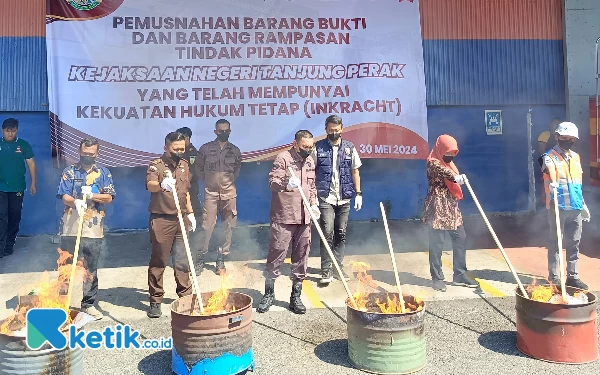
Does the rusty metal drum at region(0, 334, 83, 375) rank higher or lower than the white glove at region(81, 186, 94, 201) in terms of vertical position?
lower

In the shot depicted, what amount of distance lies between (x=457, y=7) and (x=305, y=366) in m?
8.13

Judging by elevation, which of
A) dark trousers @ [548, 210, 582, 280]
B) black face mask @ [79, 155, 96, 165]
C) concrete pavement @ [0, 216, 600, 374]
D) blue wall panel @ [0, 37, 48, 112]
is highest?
blue wall panel @ [0, 37, 48, 112]

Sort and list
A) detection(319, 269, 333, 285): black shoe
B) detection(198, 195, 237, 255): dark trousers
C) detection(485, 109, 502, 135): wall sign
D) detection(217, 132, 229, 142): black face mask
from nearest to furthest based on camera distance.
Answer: detection(319, 269, 333, 285): black shoe, detection(198, 195, 237, 255): dark trousers, detection(217, 132, 229, 142): black face mask, detection(485, 109, 502, 135): wall sign

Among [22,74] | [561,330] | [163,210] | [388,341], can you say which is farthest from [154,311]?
[22,74]

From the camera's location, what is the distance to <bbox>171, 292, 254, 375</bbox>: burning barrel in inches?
145

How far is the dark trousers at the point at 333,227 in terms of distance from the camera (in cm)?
621

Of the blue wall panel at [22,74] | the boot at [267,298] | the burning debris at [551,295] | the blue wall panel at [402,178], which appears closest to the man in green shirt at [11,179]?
the blue wall panel at [402,178]

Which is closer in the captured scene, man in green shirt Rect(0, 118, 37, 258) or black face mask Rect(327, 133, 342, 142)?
black face mask Rect(327, 133, 342, 142)

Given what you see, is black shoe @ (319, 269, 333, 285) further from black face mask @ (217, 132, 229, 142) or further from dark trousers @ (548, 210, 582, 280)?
dark trousers @ (548, 210, 582, 280)

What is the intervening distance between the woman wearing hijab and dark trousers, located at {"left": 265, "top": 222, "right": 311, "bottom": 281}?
66.5 inches

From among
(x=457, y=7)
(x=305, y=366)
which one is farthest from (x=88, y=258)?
(x=457, y=7)

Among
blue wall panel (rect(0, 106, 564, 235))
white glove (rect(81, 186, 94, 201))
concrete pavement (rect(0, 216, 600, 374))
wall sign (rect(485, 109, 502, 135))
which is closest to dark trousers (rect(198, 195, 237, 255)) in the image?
concrete pavement (rect(0, 216, 600, 374))

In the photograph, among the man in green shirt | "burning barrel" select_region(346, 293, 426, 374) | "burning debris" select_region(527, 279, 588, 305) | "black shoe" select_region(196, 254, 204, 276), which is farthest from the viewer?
the man in green shirt

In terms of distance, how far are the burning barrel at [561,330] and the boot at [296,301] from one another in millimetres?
2197
